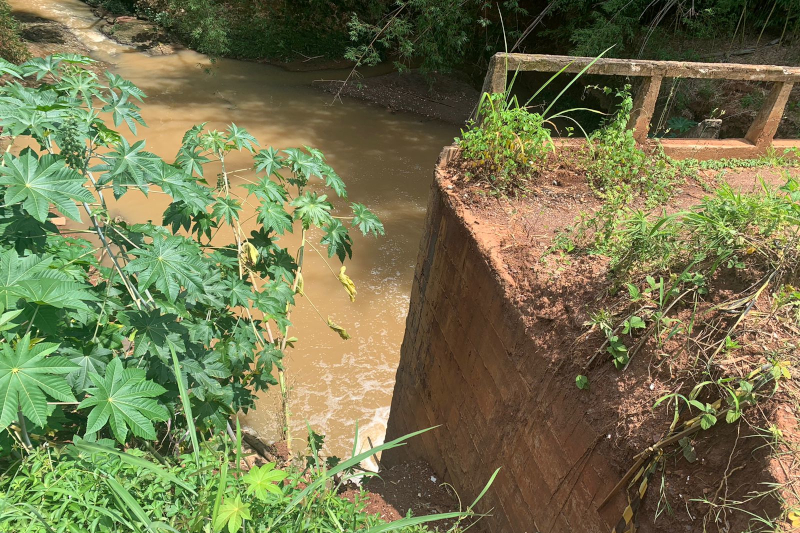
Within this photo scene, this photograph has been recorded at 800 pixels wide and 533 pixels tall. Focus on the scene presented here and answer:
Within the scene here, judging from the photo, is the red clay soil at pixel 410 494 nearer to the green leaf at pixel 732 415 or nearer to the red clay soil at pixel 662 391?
the red clay soil at pixel 662 391

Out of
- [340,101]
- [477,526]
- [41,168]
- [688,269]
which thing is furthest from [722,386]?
[340,101]

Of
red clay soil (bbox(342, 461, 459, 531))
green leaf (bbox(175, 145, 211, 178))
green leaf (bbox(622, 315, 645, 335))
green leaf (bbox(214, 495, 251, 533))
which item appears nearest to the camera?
green leaf (bbox(214, 495, 251, 533))

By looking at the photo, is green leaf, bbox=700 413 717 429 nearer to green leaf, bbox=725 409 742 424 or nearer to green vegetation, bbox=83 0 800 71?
green leaf, bbox=725 409 742 424

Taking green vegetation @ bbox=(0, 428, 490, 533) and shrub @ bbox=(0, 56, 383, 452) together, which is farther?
shrub @ bbox=(0, 56, 383, 452)

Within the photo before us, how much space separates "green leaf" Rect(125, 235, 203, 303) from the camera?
2059 mm

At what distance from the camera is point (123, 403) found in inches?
71.9

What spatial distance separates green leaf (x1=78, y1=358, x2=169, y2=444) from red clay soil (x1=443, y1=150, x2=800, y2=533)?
183 centimetres

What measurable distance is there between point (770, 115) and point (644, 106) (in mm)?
1208

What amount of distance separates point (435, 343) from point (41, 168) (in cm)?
278

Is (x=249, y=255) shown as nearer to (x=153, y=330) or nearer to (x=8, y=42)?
(x=153, y=330)

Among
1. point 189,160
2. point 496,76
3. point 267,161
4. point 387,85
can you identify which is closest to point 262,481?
point 189,160

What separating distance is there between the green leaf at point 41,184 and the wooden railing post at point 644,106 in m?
3.74

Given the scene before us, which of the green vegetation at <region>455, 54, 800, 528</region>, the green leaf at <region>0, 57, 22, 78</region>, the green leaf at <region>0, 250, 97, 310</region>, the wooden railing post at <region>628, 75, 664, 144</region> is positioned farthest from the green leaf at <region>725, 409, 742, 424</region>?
the green leaf at <region>0, 57, 22, 78</region>

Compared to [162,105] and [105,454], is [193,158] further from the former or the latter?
[162,105]
